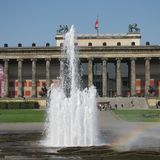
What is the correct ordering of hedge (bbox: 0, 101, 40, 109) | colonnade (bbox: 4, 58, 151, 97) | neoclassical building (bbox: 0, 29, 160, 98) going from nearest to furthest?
hedge (bbox: 0, 101, 40, 109)
colonnade (bbox: 4, 58, 151, 97)
neoclassical building (bbox: 0, 29, 160, 98)

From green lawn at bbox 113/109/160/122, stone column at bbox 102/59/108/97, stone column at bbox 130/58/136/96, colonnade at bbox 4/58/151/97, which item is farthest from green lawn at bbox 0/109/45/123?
stone column at bbox 130/58/136/96

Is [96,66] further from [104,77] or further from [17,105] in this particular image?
[17,105]

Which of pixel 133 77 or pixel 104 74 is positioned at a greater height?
pixel 104 74

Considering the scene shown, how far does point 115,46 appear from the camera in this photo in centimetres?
11031

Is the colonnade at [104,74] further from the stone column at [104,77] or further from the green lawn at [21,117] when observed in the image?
the green lawn at [21,117]

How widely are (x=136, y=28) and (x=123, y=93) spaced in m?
16.5

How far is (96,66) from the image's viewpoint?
12112 centimetres

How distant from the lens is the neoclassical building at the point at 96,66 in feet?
363

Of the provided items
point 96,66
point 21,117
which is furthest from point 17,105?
point 21,117

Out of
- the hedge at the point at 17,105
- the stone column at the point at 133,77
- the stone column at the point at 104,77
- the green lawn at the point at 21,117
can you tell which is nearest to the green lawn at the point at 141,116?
the green lawn at the point at 21,117

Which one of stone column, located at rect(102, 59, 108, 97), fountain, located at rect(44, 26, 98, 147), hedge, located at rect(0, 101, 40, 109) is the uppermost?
stone column, located at rect(102, 59, 108, 97)

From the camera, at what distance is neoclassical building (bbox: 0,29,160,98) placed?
110 m

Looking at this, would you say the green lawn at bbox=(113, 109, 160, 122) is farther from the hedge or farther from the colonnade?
the colonnade

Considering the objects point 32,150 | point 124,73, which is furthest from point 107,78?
point 32,150
